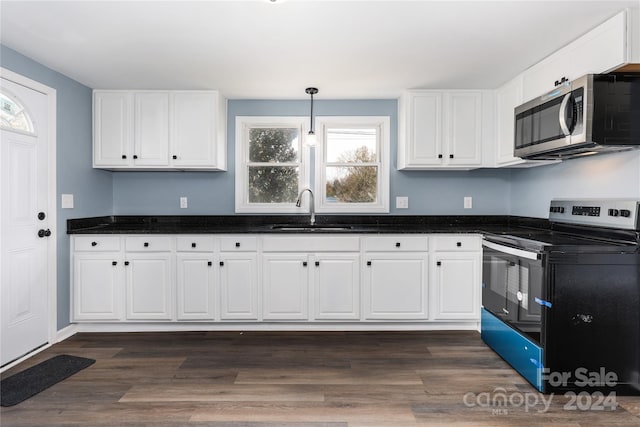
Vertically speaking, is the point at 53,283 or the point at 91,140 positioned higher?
the point at 91,140

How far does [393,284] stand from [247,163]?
187cm

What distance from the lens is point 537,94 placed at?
2.85m

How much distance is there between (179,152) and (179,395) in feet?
6.99

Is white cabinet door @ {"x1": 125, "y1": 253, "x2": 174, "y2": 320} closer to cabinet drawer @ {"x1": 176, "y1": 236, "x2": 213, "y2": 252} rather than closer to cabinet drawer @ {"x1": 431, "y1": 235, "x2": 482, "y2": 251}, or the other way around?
cabinet drawer @ {"x1": 176, "y1": 236, "x2": 213, "y2": 252}

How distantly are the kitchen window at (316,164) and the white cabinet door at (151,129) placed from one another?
27.2 inches

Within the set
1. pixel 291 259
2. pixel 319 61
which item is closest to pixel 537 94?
pixel 319 61

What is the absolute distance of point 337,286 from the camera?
3254mm

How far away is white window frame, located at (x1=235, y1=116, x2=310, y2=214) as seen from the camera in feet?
12.6

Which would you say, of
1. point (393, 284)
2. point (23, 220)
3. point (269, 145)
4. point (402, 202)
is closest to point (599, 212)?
point (393, 284)

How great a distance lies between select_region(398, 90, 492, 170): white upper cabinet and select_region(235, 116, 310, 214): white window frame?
102 centimetres

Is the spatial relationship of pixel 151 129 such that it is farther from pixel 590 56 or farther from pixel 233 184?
pixel 590 56

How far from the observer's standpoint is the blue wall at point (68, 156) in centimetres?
303

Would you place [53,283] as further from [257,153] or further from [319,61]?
[319,61]

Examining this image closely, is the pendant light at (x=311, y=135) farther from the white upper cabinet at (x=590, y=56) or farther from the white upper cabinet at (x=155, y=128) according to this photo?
the white upper cabinet at (x=590, y=56)
